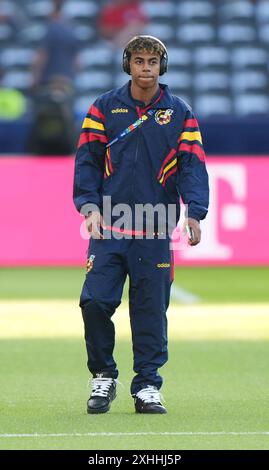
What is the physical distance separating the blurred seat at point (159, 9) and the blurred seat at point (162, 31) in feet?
0.47

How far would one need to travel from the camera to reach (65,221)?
63.3 feet

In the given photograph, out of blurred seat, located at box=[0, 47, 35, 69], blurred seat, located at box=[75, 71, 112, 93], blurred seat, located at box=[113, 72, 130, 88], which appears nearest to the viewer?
blurred seat, located at box=[75, 71, 112, 93]

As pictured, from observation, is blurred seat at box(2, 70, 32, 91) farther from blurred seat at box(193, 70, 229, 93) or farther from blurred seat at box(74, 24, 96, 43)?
blurred seat at box(193, 70, 229, 93)

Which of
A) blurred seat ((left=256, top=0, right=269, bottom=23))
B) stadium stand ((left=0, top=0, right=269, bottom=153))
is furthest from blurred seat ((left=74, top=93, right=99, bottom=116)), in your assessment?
blurred seat ((left=256, top=0, right=269, bottom=23))

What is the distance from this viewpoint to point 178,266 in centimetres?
1941

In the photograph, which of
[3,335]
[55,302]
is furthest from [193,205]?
[55,302]

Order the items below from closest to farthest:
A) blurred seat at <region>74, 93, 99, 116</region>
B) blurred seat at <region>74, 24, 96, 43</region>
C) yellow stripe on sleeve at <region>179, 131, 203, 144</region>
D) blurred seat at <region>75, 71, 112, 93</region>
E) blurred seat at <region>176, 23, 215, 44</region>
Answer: yellow stripe on sleeve at <region>179, 131, 203, 144</region>, blurred seat at <region>74, 93, 99, 116</region>, blurred seat at <region>75, 71, 112, 93</region>, blurred seat at <region>176, 23, 215, 44</region>, blurred seat at <region>74, 24, 96, 43</region>

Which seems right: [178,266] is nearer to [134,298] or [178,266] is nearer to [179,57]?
[179,57]

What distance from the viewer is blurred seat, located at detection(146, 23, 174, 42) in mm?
25312

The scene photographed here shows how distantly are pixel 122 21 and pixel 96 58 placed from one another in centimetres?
77

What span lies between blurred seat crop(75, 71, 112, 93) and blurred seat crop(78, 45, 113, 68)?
0.18 m

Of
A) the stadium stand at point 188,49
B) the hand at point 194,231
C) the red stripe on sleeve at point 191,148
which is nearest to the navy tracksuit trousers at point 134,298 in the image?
the hand at point 194,231

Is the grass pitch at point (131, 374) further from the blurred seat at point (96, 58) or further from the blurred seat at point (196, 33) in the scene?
the blurred seat at point (196, 33)
